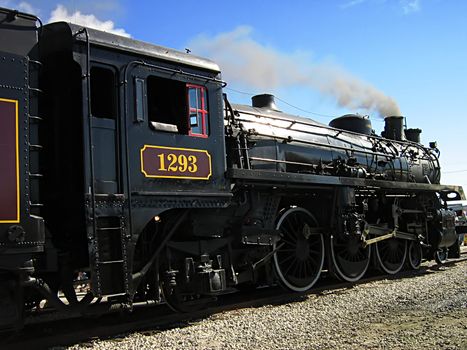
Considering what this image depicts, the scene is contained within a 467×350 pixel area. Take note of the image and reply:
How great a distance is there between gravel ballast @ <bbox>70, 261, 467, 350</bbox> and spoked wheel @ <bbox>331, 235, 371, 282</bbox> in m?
1.18

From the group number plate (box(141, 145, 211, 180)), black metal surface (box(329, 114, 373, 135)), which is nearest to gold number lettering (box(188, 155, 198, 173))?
number plate (box(141, 145, 211, 180))

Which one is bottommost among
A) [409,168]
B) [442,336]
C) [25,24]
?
[442,336]

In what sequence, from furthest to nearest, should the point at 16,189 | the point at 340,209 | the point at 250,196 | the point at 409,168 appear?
the point at 409,168, the point at 340,209, the point at 250,196, the point at 16,189

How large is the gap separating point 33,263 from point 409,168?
9736 mm

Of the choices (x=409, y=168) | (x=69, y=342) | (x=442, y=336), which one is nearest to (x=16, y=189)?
(x=69, y=342)

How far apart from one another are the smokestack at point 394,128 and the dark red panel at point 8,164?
1106 cm

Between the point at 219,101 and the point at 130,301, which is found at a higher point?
the point at 219,101

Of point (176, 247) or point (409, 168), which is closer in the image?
point (176, 247)

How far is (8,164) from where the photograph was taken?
4.53 m

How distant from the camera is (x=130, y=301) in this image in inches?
217

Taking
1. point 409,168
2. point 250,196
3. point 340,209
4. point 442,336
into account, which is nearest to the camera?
point 442,336

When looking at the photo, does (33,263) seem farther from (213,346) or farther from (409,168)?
(409,168)

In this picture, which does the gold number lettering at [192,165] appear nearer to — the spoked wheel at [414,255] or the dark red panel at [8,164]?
the dark red panel at [8,164]

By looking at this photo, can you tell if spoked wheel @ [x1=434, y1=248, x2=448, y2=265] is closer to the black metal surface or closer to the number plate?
the black metal surface
